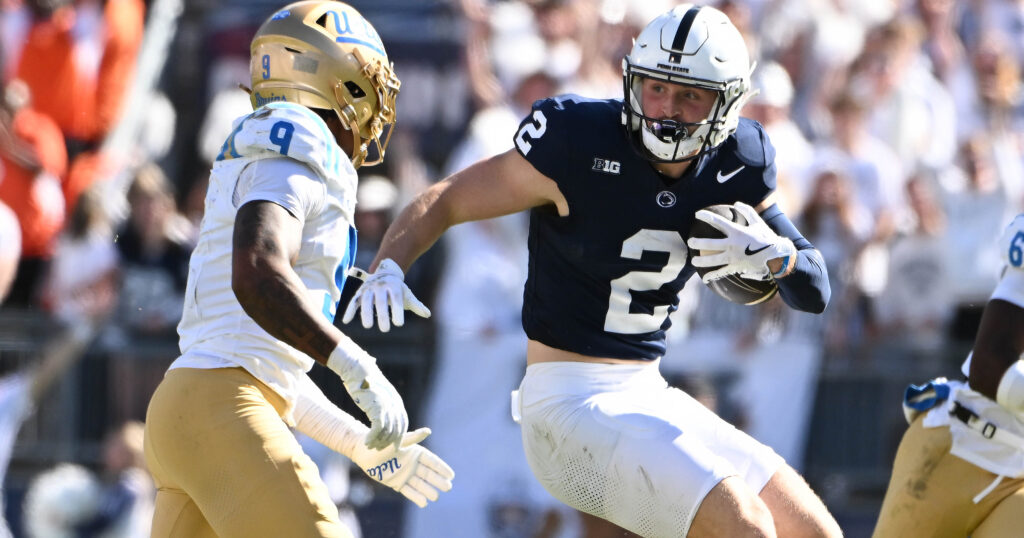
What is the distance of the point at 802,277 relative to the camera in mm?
3920

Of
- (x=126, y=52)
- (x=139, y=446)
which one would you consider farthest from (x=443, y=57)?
(x=139, y=446)

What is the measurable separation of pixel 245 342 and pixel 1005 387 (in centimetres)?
230

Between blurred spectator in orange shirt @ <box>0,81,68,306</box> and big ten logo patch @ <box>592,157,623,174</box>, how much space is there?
11.9 ft

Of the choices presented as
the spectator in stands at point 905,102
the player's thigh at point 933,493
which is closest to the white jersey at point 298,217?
the player's thigh at point 933,493

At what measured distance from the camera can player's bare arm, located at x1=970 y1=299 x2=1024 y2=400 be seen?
4293 mm

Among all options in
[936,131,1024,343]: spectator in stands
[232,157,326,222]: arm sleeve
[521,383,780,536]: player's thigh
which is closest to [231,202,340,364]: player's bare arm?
[232,157,326,222]: arm sleeve

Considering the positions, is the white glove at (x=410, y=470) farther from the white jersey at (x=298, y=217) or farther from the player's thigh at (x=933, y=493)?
the player's thigh at (x=933, y=493)

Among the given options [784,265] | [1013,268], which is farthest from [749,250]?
[1013,268]

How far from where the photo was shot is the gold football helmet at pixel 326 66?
12.2 feet

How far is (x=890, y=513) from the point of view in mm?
4473

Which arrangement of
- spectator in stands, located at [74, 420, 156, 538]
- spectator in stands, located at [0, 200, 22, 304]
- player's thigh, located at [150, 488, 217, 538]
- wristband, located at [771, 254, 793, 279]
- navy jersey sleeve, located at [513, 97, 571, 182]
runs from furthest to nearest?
spectator in stands, located at [0, 200, 22, 304] → spectator in stands, located at [74, 420, 156, 538] → navy jersey sleeve, located at [513, 97, 571, 182] → wristband, located at [771, 254, 793, 279] → player's thigh, located at [150, 488, 217, 538]

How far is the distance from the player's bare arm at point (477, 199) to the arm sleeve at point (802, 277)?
62cm

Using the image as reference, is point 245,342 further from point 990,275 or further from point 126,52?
point 990,275

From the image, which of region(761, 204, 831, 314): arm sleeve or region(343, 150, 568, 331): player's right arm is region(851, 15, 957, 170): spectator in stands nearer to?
region(761, 204, 831, 314): arm sleeve
